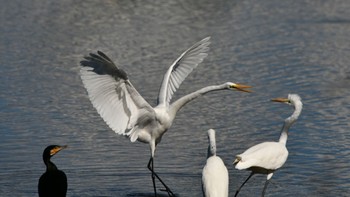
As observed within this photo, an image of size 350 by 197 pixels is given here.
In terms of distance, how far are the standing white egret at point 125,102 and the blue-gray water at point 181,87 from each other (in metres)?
0.47

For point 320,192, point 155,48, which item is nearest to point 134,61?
point 155,48

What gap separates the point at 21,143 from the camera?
11180 mm

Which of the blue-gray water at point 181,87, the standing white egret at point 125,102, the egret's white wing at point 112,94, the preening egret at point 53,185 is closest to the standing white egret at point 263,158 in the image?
the blue-gray water at point 181,87

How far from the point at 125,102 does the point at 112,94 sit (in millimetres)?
176

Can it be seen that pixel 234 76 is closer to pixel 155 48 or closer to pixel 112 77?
pixel 155 48

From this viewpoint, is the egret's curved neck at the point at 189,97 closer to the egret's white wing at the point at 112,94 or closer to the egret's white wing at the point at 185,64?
the egret's white wing at the point at 112,94

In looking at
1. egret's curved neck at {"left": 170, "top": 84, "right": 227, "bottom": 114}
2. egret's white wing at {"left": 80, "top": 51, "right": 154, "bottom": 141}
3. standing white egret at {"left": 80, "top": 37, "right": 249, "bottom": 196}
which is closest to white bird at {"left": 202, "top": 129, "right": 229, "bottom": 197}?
standing white egret at {"left": 80, "top": 37, "right": 249, "bottom": 196}

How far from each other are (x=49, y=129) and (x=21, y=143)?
0.74 metres

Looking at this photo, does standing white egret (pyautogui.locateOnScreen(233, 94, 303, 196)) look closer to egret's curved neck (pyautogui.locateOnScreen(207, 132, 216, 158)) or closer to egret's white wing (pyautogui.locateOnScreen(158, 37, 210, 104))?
egret's curved neck (pyautogui.locateOnScreen(207, 132, 216, 158))

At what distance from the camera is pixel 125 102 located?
9805 mm

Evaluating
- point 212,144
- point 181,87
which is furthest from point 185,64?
point 181,87

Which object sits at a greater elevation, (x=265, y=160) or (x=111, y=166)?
(x=265, y=160)

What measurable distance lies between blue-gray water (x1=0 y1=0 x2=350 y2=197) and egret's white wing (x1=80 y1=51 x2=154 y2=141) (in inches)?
24.1

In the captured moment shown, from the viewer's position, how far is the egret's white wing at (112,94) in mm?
9422
